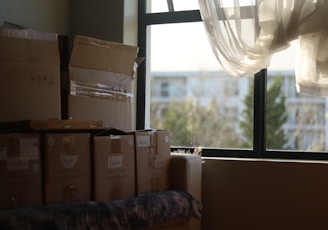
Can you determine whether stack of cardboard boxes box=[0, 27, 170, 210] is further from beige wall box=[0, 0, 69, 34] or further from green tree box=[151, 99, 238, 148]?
green tree box=[151, 99, 238, 148]

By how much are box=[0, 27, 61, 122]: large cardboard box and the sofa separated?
57cm

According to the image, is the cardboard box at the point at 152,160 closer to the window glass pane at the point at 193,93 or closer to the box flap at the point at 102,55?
the box flap at the point at 102,55

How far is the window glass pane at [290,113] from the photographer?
3039 millimetres

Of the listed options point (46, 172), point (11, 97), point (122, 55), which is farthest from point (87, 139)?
point (122, 55)

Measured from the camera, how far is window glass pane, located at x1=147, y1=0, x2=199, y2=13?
3.38 metres

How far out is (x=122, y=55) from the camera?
276 cm

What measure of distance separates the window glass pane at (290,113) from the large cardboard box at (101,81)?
1001 millimetres

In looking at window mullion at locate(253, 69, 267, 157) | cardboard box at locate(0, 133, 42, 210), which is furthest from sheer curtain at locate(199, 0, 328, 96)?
cardboard box at locate(0, 133, 42, 210)

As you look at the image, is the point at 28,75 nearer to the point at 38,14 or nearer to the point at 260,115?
the point at 38,14

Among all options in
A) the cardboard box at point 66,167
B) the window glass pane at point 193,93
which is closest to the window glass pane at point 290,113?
the window glass pane at point 193,93

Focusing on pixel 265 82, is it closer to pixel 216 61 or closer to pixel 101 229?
pixel 216 61

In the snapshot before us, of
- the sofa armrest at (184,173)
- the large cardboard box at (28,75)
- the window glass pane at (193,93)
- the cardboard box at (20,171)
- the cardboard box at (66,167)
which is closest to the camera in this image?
the cardboard box at (20,171)

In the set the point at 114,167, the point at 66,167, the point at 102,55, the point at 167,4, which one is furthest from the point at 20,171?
the point at 167,4

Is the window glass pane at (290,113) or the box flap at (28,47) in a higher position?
the box flap at (28,47)
